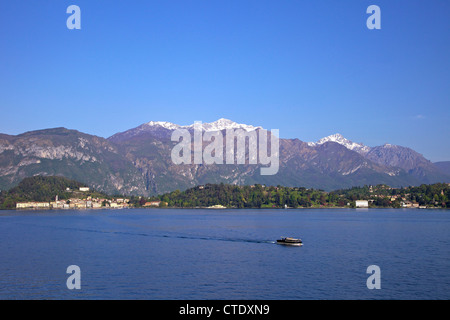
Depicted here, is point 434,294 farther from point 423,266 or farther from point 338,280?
point 423,266

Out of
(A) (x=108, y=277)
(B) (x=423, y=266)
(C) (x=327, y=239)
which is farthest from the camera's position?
(C) (x=327, y=239)

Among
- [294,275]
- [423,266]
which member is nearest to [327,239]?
[423,266]

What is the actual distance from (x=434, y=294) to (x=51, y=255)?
59.5 m

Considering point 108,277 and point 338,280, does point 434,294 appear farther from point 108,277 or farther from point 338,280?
point 108,277

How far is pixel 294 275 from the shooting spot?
6050cm

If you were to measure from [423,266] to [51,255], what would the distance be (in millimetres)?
59174
